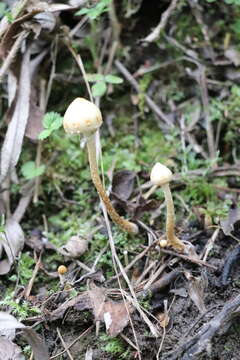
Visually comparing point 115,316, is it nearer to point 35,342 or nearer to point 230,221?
point 35,342

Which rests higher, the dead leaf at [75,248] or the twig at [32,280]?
the twig at [32,280]

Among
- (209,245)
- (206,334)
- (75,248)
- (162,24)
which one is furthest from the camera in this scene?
(162,24)

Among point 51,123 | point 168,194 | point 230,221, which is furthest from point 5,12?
point 230,221

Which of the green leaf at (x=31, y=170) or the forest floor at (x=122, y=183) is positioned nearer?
the forest floor at (x=122, y=183)

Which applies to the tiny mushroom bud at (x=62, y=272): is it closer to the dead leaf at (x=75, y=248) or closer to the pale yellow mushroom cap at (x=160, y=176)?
the dead leaf at (x=75, y=248)

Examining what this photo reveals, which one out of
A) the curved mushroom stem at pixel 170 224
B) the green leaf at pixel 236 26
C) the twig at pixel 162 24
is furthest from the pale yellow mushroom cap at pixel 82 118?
the green leaf at pixel 236 26

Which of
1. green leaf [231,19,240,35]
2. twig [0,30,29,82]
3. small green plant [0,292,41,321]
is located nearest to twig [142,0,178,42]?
green leaf [231,19,240,35]
